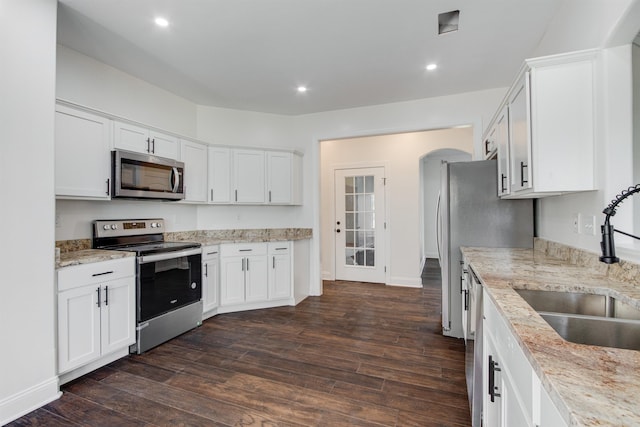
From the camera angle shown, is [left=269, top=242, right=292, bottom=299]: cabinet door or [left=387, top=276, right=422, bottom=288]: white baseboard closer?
[left=269, top=242, right=292, bottom=299]: cabinet door

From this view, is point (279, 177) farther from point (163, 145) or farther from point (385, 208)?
point (385, 208)

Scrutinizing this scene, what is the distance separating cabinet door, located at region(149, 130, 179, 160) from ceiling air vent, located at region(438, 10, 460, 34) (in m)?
2.83

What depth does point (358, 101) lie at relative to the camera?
13.1 ft

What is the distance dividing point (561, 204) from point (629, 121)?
871mm

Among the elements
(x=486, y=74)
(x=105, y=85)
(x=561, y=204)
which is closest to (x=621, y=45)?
(x=561, y=204)

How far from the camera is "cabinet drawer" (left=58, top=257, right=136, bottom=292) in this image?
2131 mm

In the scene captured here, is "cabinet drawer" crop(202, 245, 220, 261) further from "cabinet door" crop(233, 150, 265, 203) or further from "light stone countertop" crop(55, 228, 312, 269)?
"cabinet door" crop(233, 150, 265, 203)

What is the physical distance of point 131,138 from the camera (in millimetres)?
2916

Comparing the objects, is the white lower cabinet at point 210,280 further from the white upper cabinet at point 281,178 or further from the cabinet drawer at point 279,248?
the white upper cabinet at point 281,178

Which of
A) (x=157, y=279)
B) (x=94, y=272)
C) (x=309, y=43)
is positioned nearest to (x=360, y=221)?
(x=309, y=43)

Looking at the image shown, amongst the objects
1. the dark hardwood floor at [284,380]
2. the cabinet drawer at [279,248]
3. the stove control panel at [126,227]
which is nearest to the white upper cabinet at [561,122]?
the dark hardwood floor at [284,380]

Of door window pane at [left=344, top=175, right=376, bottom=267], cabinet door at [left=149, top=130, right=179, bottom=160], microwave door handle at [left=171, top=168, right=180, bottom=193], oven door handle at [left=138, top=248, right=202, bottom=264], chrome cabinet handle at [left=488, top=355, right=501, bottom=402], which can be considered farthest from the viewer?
door window pane at [left=344, top=175, right=376, bottom=267]

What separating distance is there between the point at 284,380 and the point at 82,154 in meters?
2.42

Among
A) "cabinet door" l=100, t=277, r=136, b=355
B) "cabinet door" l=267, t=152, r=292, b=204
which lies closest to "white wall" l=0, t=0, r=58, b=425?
"cabinet door" l=100, t=277, r=136, b=355
